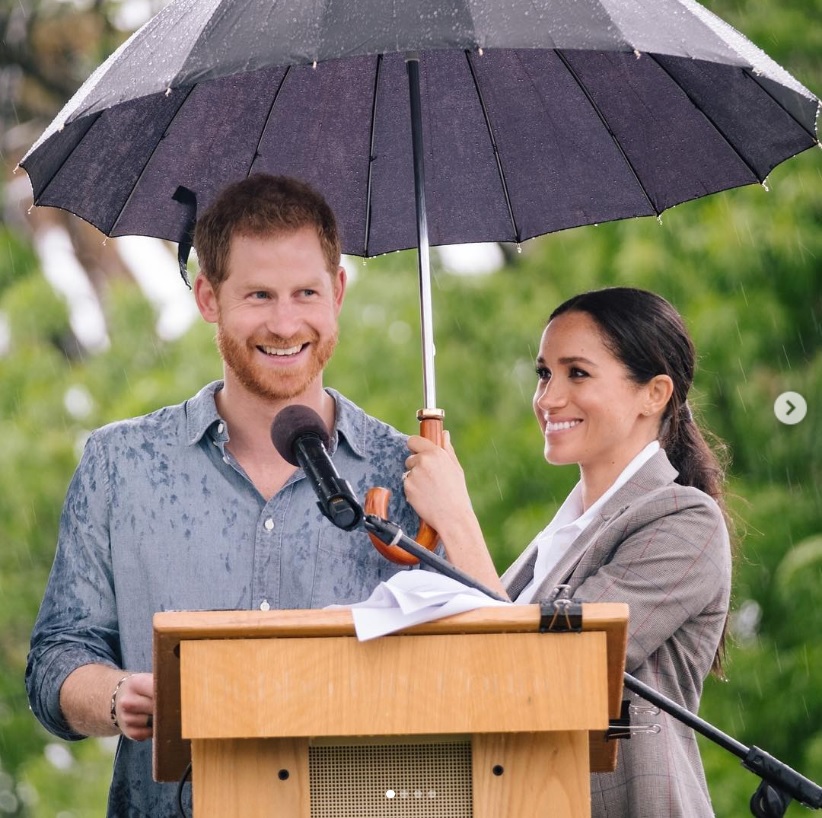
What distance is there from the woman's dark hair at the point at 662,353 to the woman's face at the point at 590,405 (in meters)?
0.04

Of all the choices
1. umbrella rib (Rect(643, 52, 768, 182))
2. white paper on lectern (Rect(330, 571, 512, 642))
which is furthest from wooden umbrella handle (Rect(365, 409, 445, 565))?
umbrella rib (Rect(643, 52, 768, 182))

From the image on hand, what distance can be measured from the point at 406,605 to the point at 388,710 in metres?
0.18

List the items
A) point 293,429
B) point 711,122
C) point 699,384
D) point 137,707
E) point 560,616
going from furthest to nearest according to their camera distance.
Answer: point 699,384 < point 711,122 < point 293,429 < point 137,707 < point 560,616

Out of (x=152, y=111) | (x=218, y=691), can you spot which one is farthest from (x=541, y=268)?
(x=218, y=691)

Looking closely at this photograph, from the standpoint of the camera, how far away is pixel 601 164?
501cm

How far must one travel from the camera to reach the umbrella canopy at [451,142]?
4.66 m

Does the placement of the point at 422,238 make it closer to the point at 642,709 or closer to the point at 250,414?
the point at 250,414

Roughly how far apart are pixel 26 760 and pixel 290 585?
337 inches

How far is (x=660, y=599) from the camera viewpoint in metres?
4.35

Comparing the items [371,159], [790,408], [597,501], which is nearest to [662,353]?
[597,501]

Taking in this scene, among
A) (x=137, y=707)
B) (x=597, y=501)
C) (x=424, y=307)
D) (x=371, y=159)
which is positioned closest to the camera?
(x=137, y=707)

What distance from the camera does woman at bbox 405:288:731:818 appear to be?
13.8 feet

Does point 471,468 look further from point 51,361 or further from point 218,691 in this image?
point 218,691

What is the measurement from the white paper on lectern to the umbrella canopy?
177 cm
